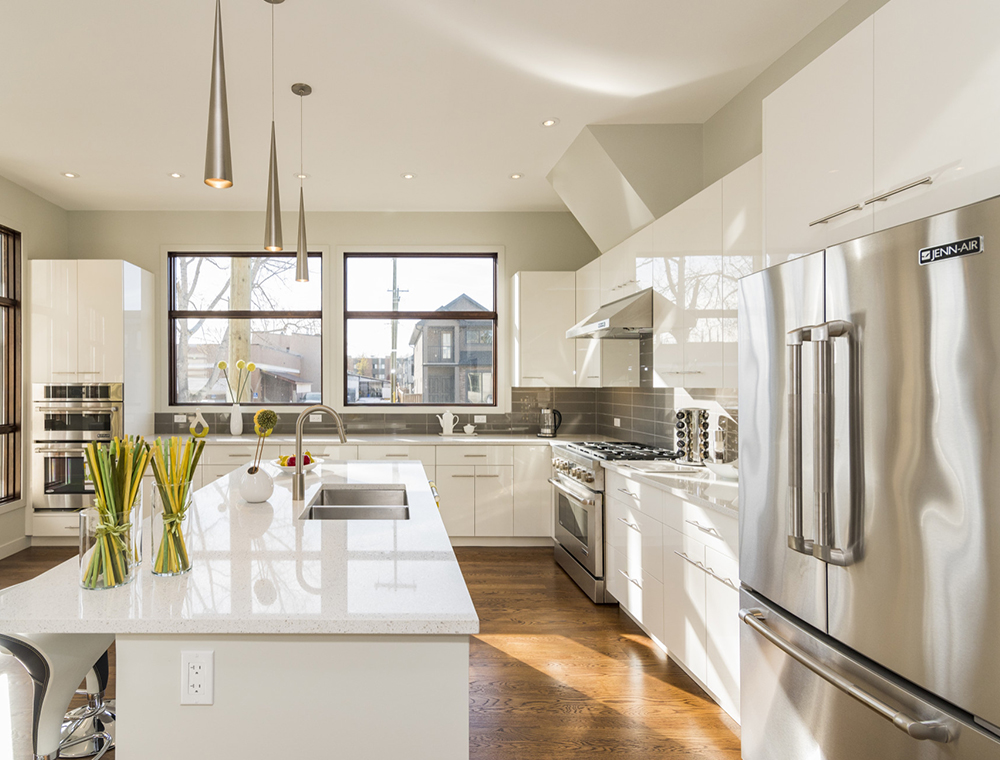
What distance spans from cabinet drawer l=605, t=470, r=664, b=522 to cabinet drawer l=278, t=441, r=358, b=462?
2.16 meters

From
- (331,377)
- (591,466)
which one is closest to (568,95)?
(591,466)

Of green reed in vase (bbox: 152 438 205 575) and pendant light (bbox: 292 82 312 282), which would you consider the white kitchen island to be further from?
pendant light (bbox: 292 82 312 282)

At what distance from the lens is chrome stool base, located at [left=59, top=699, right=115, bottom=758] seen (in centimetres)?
204

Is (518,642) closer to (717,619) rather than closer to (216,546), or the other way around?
(717,619)

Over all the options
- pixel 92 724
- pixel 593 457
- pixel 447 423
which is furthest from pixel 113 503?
pixel 447 423

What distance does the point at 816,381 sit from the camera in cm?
148

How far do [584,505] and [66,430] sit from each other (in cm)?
399

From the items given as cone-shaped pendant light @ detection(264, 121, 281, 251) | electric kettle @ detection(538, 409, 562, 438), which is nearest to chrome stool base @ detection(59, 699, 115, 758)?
cone-shaped pendant light @ detection(264, 121, 281, 251)

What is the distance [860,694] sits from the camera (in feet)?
4.50

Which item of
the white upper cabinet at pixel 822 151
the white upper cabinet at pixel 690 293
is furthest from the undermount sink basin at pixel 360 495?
the white upper cabinet at pixel 822 151

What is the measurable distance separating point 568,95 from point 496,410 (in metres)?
2.85

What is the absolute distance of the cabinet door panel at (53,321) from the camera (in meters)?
4.60

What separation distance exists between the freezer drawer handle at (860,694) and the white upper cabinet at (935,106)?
41.9 inches

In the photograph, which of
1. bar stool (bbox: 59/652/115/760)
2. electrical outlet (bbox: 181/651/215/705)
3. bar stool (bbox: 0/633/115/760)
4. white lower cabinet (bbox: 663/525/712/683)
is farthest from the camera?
white lower cabinet (bbox: 663/525/712/683)
